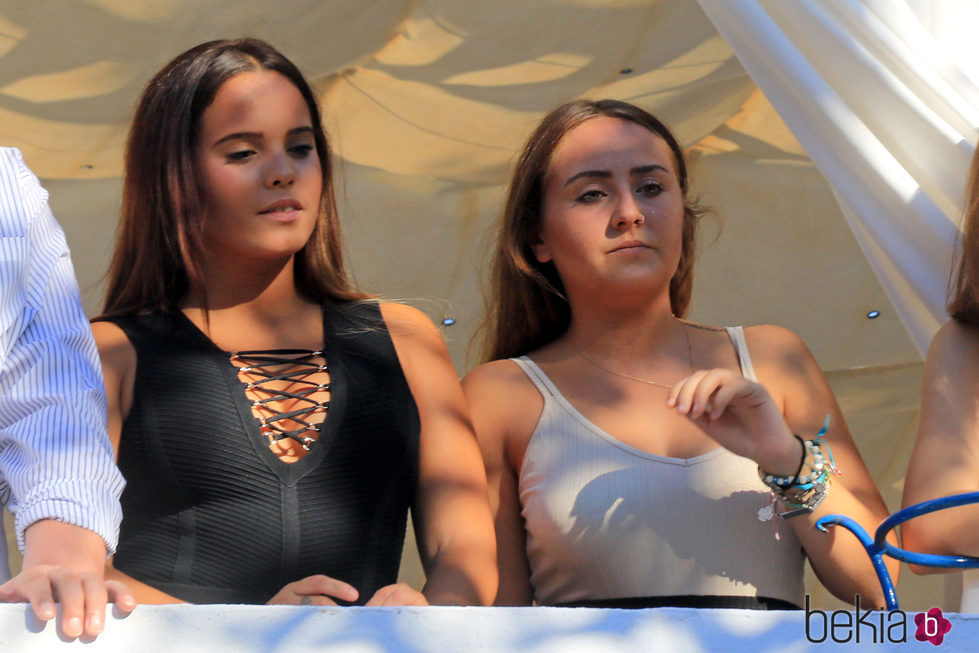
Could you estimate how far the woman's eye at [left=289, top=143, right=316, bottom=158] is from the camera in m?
2.03

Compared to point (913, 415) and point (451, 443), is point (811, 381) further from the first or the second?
point (913, 415)

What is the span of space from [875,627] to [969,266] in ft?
3.31

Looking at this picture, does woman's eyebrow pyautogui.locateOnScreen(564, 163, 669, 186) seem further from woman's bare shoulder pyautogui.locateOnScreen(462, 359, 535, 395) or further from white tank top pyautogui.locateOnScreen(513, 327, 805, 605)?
white tank top pyautogui.locateOnScreen(513, 327, 805, 605)

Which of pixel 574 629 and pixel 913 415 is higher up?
pixel 913 415

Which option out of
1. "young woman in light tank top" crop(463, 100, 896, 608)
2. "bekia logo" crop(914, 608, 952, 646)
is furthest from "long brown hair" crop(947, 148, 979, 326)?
"bekia logo" crop(914, 608, 952, 646)

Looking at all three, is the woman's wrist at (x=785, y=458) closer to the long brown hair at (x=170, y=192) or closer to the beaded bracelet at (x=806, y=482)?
the beaded bracelet at (x=806, y=482)

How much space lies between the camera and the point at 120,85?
3768 mm

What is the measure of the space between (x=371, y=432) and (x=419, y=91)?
94.0 inches

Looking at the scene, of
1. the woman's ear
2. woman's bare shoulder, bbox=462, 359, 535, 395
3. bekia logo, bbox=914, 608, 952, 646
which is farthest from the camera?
the woman's ear

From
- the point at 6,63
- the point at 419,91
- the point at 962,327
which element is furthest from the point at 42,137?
the point at 962,327

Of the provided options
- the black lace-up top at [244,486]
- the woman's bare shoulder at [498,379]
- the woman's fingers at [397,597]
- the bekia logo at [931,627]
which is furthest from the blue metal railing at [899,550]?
the woman's bare shoulder at [498,379]

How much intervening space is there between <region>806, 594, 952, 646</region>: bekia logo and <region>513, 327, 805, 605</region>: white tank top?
2.46 feet

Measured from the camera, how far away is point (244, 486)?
1785 millimetres

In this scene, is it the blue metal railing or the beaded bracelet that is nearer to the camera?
the blue metal railing
